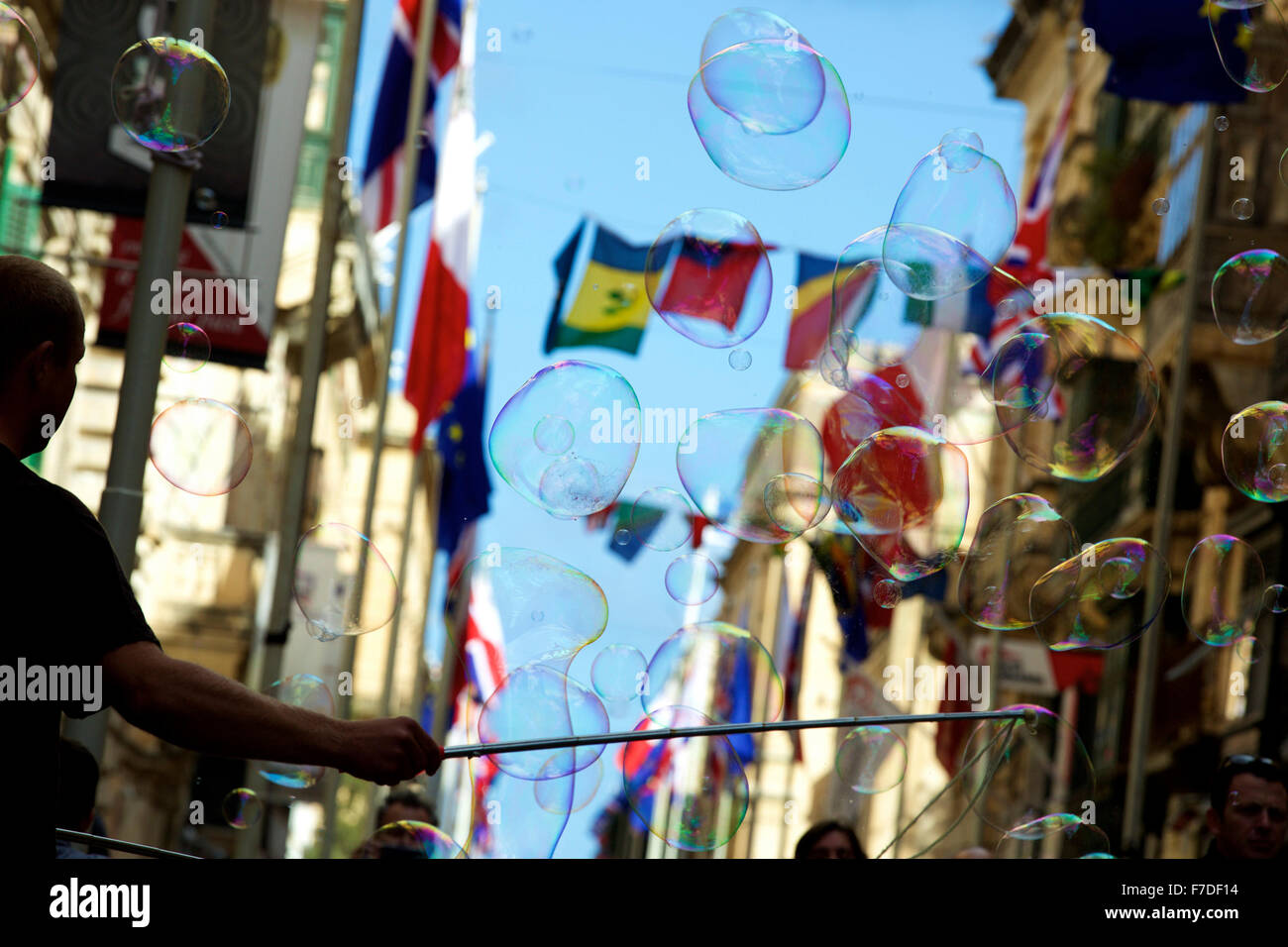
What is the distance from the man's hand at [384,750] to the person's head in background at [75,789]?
1.52 metres

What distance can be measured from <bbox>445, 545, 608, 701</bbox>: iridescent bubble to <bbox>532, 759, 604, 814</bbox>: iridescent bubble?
500 millimetres

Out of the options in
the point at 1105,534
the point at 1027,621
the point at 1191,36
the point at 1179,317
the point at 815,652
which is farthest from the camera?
the point at 815,652

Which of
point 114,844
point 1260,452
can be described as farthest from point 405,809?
point 1260,452

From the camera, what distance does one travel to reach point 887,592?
806 cm

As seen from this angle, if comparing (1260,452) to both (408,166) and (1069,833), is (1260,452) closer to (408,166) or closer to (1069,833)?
(1069,833)

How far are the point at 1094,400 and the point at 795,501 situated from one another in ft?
4.80

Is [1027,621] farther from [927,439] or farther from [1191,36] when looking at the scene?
[1191,36]

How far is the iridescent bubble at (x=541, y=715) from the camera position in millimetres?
7387

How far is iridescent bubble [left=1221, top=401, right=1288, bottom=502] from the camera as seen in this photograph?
7.83m

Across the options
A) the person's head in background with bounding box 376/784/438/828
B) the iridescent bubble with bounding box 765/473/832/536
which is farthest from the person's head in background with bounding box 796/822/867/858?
the iridescent bubble with bounding box 765/473/832/536
